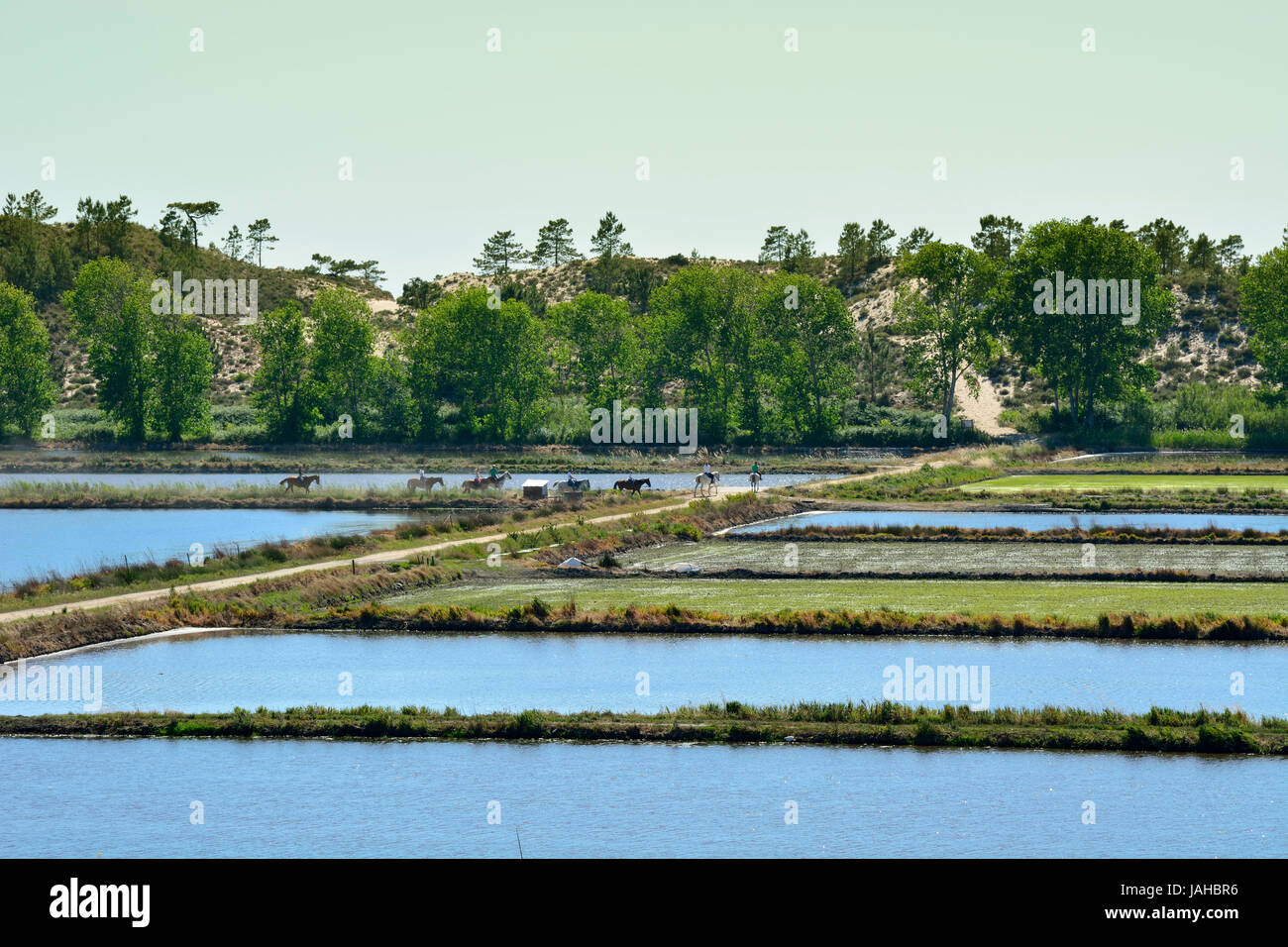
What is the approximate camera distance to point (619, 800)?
25.3 meters

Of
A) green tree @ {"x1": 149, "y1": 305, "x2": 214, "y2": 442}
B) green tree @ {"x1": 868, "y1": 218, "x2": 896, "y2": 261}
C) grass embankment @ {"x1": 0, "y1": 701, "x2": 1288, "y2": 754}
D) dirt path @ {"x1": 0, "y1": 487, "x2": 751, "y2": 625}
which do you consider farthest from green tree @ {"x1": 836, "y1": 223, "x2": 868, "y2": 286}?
grass embankment @ {"x1": 0, "y1": 701, "x2": 1288, "y2": 754}

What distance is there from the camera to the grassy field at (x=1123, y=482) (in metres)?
86.1

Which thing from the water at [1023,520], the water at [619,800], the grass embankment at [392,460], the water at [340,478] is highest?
the grass embankment at [392,460]

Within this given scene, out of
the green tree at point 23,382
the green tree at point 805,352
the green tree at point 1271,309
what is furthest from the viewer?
the green tree at point 23,382

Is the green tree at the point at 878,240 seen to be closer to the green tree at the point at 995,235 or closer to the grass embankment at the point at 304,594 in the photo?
the green tree at the point at 995,235

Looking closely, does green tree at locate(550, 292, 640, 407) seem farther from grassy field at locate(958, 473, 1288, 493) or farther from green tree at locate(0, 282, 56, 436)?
green tree at locate(0, 282, 56, 436)

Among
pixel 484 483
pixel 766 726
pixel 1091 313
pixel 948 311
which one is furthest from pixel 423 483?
pixel 1091 313

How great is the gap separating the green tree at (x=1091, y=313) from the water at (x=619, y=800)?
332 ft

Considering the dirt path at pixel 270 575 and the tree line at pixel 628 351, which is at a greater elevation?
the tree line at pixel 628 351

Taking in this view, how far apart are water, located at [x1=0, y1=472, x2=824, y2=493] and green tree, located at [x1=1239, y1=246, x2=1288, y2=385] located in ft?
149

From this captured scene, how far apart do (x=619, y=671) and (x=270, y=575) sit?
18474mm

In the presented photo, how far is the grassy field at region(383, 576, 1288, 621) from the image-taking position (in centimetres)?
4447

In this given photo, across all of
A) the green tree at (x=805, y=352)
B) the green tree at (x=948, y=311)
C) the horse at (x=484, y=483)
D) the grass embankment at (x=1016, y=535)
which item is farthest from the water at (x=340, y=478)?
the green tree at (x=948, y=311)

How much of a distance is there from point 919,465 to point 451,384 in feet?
168
